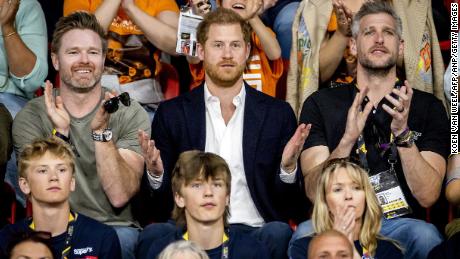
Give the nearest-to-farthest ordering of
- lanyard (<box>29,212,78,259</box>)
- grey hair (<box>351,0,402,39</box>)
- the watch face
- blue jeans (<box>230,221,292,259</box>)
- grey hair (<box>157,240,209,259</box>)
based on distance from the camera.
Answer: grey hair (<box>157,240,209,259</box>) → lanyard (<box>29,212,78,259</box>) → blue jeans (<box>230,221,292,259</box>) → the watch face → grey hair (<box>351,0,402,39</box>)

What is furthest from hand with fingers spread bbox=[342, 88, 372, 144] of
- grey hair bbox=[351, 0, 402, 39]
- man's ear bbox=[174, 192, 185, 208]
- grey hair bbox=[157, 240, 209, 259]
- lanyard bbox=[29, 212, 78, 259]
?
lanyard bbox=[29, 212, 78, 259]

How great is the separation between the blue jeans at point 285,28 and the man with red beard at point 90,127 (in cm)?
121

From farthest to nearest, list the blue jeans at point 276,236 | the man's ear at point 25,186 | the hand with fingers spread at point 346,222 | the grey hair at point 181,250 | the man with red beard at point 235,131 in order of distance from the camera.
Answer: the man with red beard at point 235,131, the blue jeans at point 276,236, the man's ear at point 25,186, the hand with fingers spread at point 346,222, the grey hair at point 181,250

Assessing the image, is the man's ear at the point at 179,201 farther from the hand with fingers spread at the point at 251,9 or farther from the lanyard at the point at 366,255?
the hand with fingers spread at the point at 251,9

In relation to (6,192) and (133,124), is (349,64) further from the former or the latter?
(6,192)

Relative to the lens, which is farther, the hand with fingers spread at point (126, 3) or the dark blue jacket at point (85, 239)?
the hand with fingers spread at point (126, 3)

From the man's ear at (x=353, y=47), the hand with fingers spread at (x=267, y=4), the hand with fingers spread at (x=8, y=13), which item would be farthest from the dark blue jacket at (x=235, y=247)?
the hand with fingers spread at (x=267, y=4)

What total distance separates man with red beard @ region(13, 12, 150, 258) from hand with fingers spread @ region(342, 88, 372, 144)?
1179 millimetres

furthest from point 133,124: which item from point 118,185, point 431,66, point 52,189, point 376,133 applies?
point 431,66

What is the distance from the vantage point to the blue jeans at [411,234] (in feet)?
20.3

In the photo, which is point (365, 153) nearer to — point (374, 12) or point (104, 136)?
point (374, 12)

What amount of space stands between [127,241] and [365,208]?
49.9 inches

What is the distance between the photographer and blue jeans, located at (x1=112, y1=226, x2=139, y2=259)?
20.9 feet

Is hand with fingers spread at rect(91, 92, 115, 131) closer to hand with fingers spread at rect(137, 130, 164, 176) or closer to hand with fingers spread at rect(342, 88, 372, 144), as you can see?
hand with fingers spread at rect(137, 130, 164, 176)
